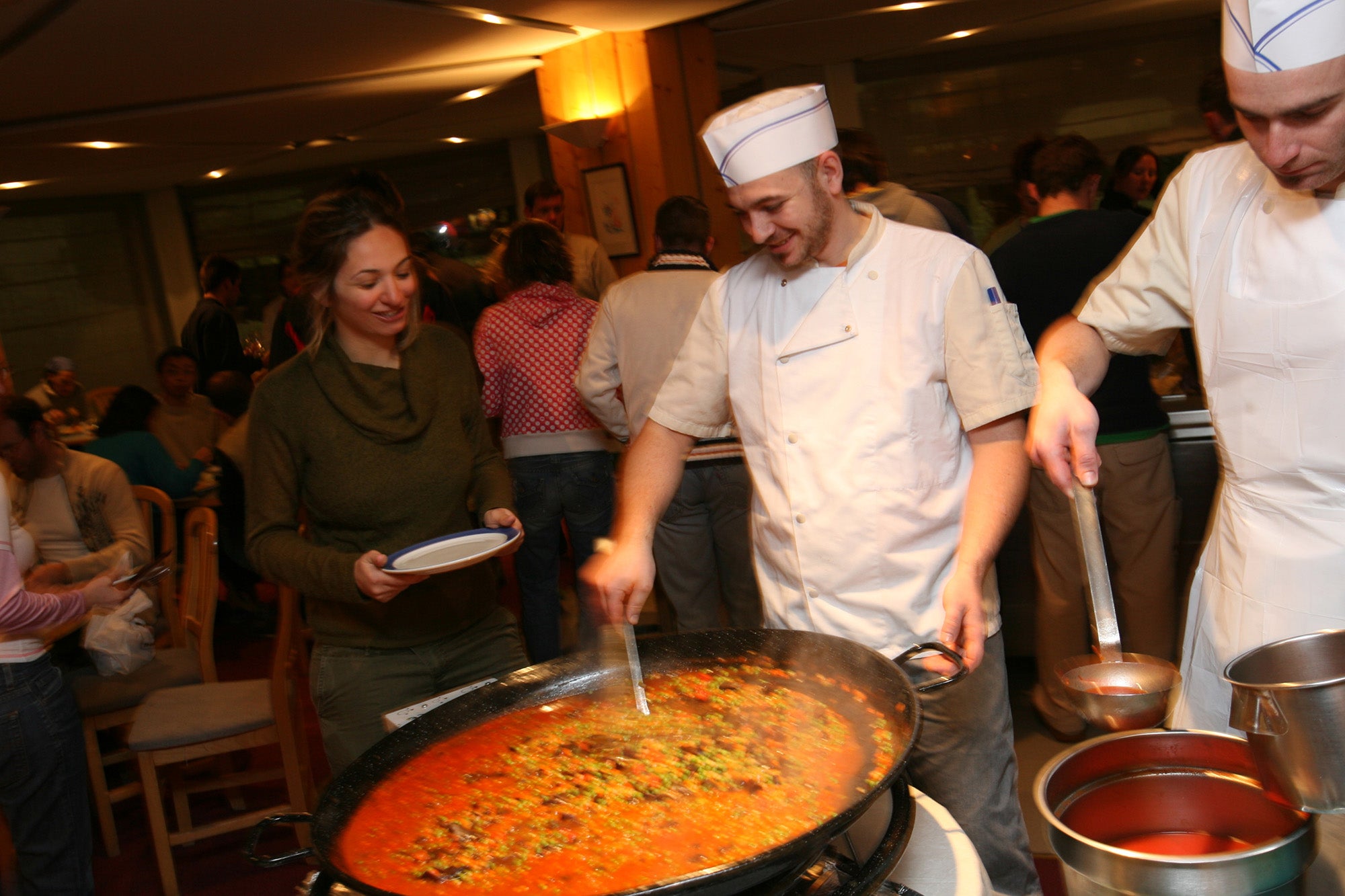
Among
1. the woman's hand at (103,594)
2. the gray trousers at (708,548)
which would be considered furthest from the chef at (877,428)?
the gray trousers at (708,548)

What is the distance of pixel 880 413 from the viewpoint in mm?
1644

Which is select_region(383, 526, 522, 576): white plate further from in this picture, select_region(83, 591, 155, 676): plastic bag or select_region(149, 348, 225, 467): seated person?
select_region(149, 348, 225, 467): seated person

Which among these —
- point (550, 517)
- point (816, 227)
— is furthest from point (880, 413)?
point (550, 517)

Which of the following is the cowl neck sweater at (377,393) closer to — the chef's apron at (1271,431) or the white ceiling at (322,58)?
the chef's apron at (1271,431)

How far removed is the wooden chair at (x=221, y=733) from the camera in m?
3.08

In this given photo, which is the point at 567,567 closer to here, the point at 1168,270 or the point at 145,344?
the point at 1168,270

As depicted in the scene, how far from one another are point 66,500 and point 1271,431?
3423mm

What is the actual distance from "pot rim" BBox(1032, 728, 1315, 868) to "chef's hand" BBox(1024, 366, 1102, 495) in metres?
0.31

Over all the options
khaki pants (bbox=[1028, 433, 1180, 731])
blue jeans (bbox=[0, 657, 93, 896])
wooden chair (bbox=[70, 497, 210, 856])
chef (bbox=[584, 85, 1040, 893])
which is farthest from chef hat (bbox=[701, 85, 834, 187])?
wooden chair (bbox=[70, 497, 210, 856])

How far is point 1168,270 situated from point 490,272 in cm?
329

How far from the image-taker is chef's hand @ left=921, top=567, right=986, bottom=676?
4.42 feet

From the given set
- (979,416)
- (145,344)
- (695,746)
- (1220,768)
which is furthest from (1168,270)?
(145,344)

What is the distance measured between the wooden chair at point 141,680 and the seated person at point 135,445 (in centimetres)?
152

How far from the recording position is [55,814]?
8.93 feet
